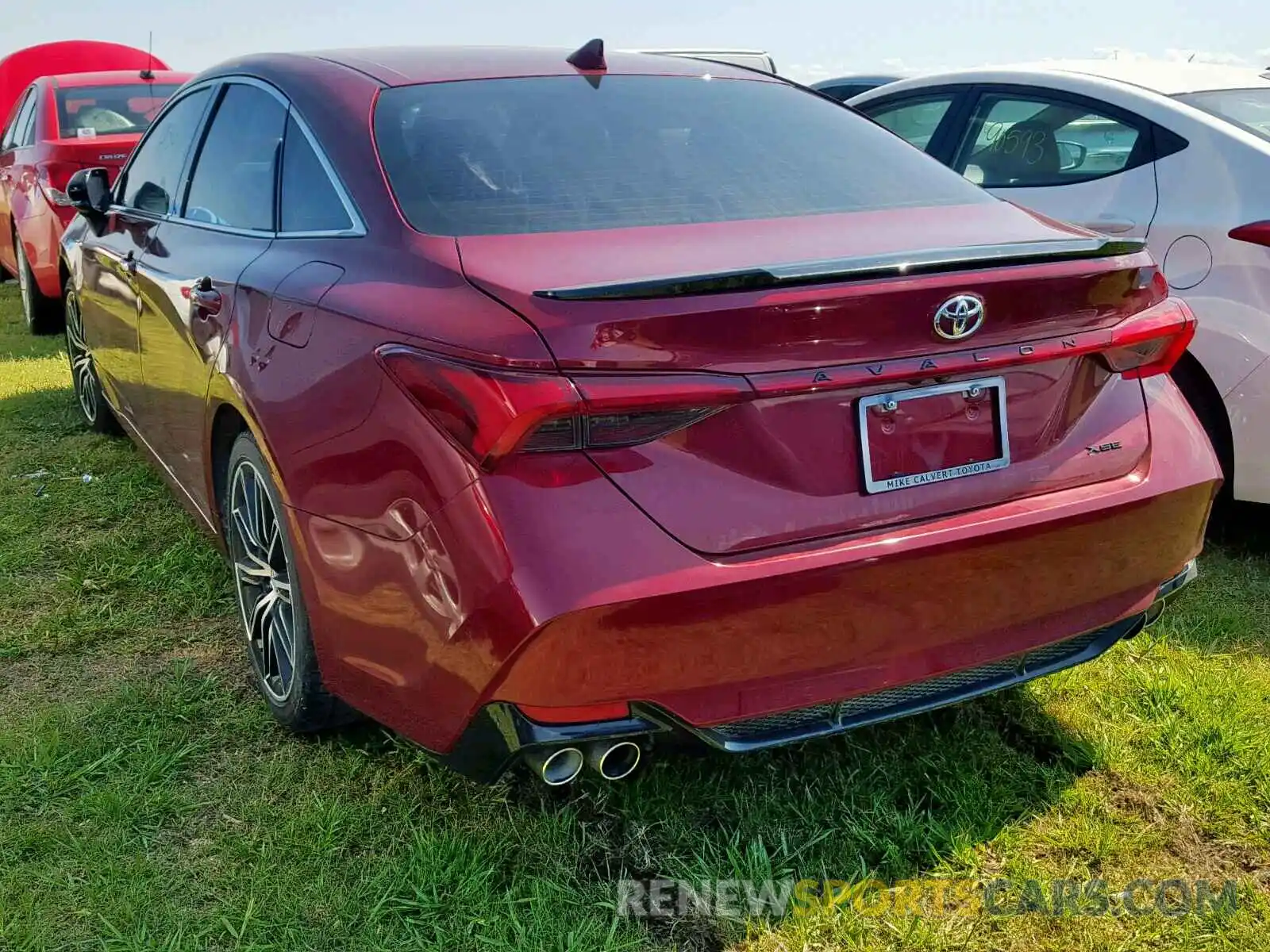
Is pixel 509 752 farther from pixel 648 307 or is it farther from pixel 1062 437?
pixel 1062 437

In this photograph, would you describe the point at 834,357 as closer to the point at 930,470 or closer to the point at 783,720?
the point at 930,470

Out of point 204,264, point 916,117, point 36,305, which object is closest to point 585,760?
point 204,264

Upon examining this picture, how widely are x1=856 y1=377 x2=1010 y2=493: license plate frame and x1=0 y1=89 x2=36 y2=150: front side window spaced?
24.4 ft

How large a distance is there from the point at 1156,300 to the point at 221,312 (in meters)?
1.96

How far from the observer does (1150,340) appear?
2.26 meters

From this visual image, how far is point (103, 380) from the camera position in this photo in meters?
Result: 4.38

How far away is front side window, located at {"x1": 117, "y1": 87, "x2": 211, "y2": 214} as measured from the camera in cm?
352

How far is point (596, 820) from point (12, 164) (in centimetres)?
726

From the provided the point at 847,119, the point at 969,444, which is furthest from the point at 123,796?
the point at 847,119

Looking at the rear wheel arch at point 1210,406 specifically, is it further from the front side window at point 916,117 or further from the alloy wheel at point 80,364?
the alloy wheel at point 80,364

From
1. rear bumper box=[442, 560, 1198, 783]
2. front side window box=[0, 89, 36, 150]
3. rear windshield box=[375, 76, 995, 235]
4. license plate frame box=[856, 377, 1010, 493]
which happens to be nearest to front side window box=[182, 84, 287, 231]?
rear windshield box=[375, 76, 995, 235]

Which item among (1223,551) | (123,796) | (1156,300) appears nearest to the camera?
(1156,300)

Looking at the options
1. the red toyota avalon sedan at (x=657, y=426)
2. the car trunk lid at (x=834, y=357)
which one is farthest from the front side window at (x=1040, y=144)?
the car trunk lid at (x=834, y=357)

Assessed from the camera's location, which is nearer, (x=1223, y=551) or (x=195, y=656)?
(x=195, y=656)
